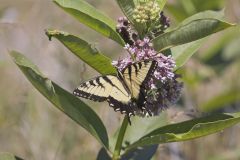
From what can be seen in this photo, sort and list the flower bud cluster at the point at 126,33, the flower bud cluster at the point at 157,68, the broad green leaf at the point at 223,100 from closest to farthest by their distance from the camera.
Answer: the flower bud cluster at the point at 157,68 → the flower bud cluster at the point at 126,33 → the broad green leaf at the point at 223,100

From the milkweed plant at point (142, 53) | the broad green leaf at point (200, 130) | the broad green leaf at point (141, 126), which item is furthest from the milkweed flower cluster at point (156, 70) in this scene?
the broad green leaf at point (141, 126)

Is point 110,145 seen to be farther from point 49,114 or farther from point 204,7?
point 49,114

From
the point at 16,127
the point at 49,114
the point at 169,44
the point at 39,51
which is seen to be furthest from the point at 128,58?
the point at 49,114

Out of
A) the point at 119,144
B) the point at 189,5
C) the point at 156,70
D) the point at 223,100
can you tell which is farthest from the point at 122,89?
the point at 223,100

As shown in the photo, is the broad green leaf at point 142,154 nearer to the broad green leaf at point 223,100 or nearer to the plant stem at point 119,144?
the plant stem at point 119,144

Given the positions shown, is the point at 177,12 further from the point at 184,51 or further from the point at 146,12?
the point at 146,12

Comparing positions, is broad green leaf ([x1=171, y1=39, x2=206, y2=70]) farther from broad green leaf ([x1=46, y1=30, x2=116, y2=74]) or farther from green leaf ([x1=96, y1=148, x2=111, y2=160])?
green leaf ([x1=96, y1=148, x2=111, y2=160])
